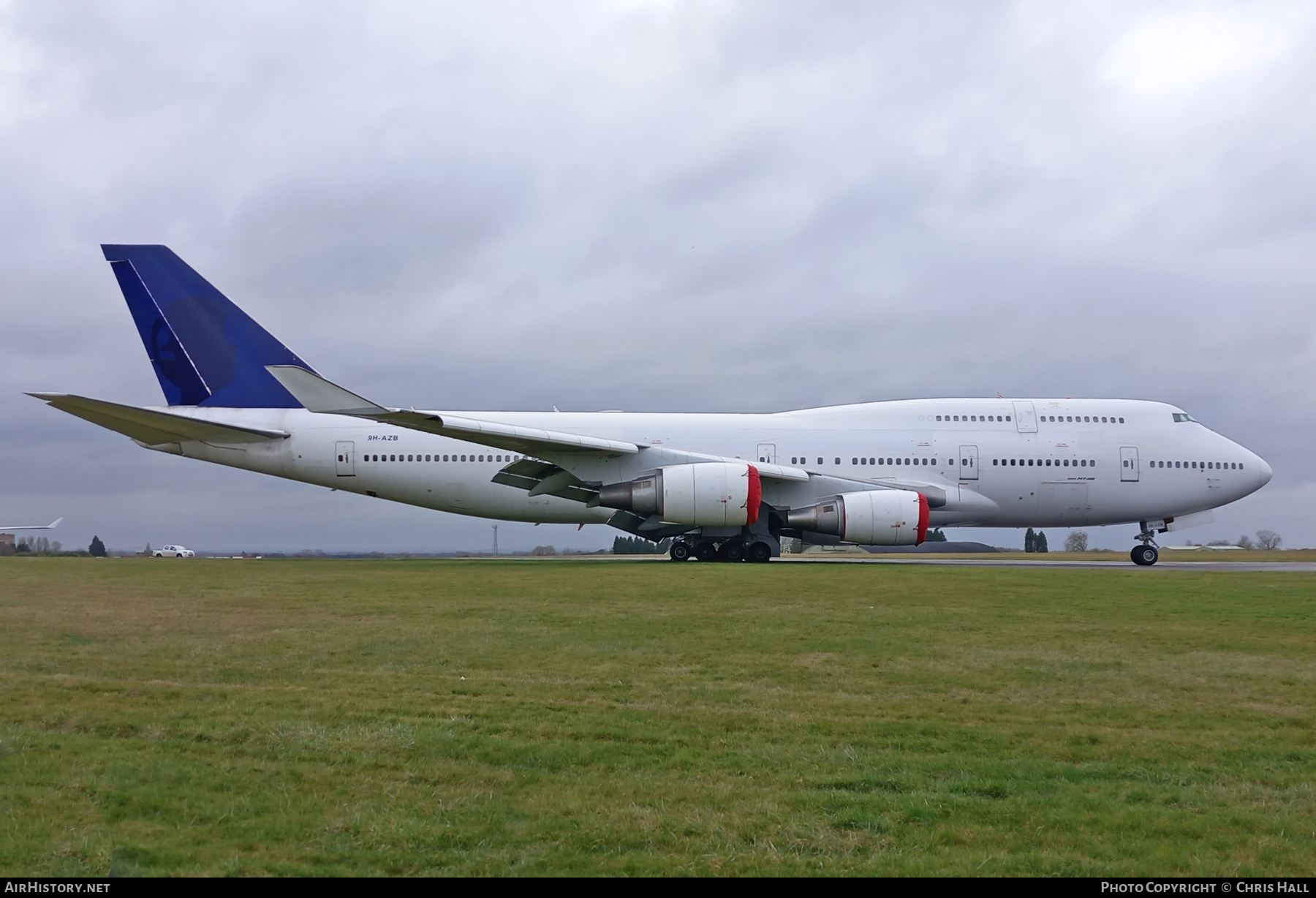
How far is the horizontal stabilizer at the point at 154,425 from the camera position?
19.3 meters

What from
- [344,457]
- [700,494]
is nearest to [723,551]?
[700,494]

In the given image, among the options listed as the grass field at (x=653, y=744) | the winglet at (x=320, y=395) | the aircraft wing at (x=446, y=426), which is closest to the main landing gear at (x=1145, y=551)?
the aircraft wing at (x=446, y=426)

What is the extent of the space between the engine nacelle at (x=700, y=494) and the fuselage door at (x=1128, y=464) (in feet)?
32.7

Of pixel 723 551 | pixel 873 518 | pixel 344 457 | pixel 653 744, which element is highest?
pixel 344 457

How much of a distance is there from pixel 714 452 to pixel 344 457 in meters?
8.95

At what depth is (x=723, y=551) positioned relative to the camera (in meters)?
22.2

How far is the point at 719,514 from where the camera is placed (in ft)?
67.1

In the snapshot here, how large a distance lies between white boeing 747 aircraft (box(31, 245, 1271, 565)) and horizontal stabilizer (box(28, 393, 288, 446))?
74mm

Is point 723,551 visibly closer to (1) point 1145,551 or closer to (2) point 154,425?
(1) point 1145,551

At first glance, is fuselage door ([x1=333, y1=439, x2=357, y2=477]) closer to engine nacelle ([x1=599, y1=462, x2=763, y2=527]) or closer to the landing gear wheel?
engine nacelle ([x1=599, y1=462, x2=763, y2=527])

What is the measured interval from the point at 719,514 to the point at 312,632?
1228 cm

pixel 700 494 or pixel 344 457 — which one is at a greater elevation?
pixel 344 457

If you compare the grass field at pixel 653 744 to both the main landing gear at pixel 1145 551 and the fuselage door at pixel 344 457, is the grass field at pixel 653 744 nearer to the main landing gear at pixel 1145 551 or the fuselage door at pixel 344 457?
the fuselage door at pixel 344 457
